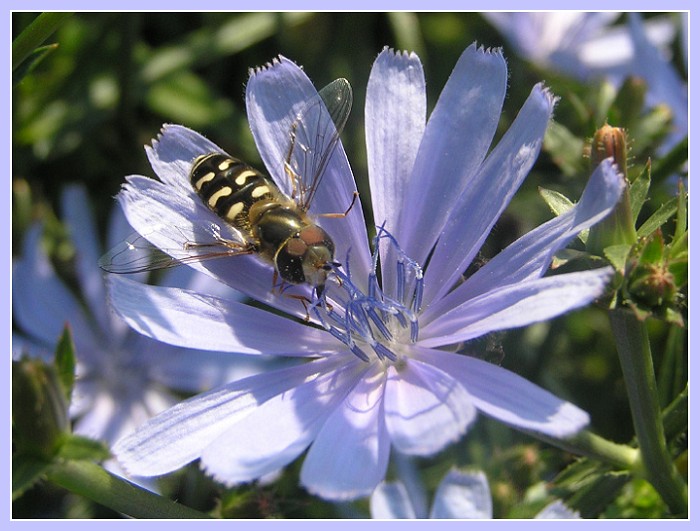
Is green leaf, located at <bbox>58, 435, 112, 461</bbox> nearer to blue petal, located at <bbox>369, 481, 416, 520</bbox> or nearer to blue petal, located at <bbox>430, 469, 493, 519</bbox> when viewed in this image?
blue petal, located at <bbox>369, 481, 416, 520</bbox>

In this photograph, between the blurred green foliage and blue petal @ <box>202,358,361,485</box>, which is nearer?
blue petal @ <box>202,358,361,485</box>

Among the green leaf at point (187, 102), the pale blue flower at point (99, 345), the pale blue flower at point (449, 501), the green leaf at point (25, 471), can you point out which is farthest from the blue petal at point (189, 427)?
the green leaf at point (187, 102)

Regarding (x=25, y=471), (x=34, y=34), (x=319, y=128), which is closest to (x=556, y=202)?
(x=319, y=128)

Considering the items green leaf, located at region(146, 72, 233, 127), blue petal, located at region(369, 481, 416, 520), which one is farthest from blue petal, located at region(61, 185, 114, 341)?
blue petal, located at region(369, 481, 416, 520)

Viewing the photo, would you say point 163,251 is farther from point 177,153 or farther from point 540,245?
point 540,245

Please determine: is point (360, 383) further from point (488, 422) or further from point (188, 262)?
point (488, 422)

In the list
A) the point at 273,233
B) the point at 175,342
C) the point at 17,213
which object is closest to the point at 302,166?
the point at 273,233
